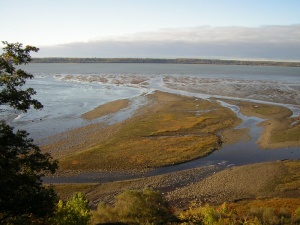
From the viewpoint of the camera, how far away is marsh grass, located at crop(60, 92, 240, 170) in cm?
3329

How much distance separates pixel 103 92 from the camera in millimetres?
88438

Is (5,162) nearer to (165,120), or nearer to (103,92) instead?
(165,120)

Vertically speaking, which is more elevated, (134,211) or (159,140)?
(134,211)

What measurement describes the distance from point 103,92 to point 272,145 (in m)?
58.2

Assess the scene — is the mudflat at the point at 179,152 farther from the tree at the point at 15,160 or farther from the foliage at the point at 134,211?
the tree at the point at 15,160

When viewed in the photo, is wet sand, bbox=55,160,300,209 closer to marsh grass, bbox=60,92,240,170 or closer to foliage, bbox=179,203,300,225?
marsh grass, bbox=60,92,240,170

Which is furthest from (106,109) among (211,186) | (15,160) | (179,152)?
(15,160)

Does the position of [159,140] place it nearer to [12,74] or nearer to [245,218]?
[245,218]

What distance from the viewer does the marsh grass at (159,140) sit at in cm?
3329

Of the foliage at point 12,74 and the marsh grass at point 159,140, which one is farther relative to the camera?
the marsh grass at point 159,140

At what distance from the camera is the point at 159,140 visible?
4053 cm

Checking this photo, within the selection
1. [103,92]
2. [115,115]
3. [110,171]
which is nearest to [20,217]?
[110,171]

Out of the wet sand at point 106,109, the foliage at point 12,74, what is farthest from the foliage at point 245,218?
the wet sand at point 106,109

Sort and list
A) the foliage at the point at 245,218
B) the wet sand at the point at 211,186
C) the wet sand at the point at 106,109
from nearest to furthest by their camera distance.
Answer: the foliage at the point at 245,218, the wet sand at the point at 211,186, the wet sand at the point at 106,109
